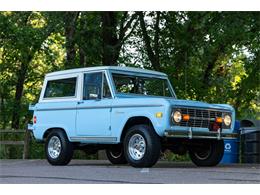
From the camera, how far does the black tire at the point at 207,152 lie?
13570 millimetres

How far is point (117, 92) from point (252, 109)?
41.7 feet

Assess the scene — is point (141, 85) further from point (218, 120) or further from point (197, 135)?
point (197, 135)

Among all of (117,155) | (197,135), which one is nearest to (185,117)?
(197,135)

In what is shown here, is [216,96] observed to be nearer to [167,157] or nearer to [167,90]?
[167,157]

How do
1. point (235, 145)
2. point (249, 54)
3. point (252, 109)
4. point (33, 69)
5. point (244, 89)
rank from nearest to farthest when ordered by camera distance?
point (235, 145) → point (249, 54) → point (244, 89) → point (252, 109) → point (33, 69)

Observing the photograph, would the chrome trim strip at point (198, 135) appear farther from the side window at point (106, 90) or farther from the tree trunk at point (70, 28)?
the tree trunk at point (70, 28)

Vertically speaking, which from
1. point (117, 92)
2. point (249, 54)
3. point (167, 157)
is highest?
point (249, 54)

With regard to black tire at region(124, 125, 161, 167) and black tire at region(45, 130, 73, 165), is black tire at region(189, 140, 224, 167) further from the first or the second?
black tire at region(45, 130, 73, 165)

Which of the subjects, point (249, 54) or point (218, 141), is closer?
point (218, 141)

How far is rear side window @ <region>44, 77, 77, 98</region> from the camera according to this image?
1421 cm

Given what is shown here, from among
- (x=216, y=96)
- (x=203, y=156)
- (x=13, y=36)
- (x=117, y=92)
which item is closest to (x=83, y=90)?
(x=117, y=92)

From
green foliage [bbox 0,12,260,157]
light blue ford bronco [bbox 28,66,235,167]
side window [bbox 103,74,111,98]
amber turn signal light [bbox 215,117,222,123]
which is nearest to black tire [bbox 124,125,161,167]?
light blue ford bronco [bbox 28,66,235,167]

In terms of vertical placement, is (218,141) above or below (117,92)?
below

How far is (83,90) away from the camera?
13.9 meters
